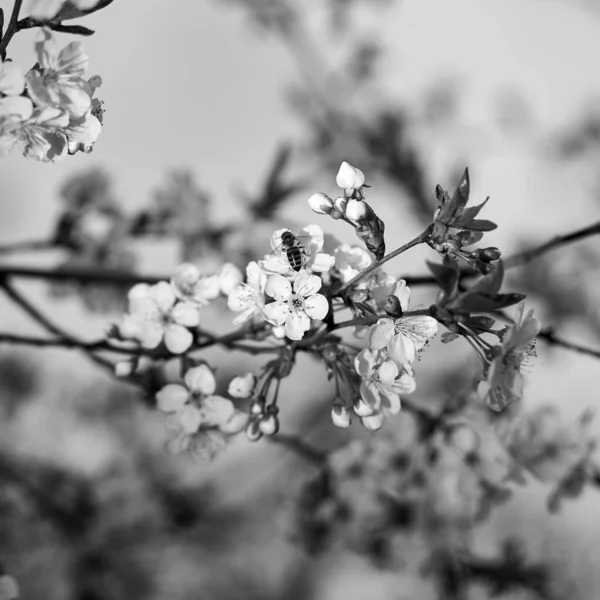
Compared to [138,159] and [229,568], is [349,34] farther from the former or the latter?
[229,568]

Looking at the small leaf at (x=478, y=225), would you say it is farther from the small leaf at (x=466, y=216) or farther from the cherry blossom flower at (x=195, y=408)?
the cherry blossom flower at (x=195, y=408)

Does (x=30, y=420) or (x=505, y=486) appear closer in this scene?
(x=505, y=486)

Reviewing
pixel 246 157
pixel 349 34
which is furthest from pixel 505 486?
pixel 349 34

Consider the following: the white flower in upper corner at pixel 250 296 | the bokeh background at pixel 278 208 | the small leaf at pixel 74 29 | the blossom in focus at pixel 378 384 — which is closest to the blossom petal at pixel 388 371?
the blossom in focus at pixel 378 384

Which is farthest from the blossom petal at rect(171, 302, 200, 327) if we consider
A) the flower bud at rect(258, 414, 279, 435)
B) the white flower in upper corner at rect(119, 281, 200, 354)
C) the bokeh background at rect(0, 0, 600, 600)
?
the bokeh background at rect(0, 0, 600, 600)

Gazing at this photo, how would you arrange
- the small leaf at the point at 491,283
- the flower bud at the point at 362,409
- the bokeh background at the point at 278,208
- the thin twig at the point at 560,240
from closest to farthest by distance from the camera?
the small leaf at the point at 491,283 → the flower bud at the point at 362,409 → the thin twig at the point at 560,240 → the bokeh background at the point at 278,208

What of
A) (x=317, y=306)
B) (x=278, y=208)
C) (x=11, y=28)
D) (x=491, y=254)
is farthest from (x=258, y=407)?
(x=278, y=208)
